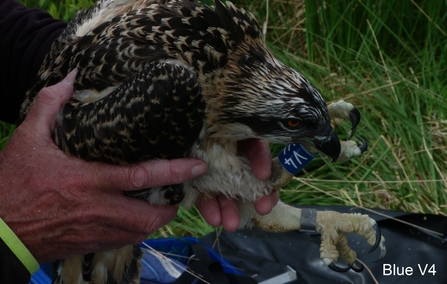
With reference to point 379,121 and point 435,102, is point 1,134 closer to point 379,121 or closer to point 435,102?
point 379,121

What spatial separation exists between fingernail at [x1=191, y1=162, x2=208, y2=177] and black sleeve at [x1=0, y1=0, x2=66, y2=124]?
1102 millimetres

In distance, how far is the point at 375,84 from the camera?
181 inches

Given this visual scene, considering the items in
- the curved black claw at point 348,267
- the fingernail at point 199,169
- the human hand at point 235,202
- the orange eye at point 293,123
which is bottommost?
the curved black claw at point 348,267

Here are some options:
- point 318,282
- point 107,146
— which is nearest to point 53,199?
point 107,146

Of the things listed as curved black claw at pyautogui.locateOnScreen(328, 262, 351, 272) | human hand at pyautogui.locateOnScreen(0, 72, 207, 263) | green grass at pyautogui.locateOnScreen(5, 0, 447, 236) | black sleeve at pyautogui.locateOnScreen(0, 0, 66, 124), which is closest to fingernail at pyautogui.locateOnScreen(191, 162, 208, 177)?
human hand at pyautogui.locateOnScreen(0, 72, 207, 263)

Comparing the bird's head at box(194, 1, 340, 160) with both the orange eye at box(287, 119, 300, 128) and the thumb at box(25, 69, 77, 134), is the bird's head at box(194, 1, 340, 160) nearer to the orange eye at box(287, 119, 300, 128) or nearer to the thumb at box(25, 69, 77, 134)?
the orange eye at box(287, 119, 300, 128)

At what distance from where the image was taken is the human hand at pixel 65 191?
2598mm

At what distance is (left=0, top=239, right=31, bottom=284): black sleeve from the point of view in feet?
8.52

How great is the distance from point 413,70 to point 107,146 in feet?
9.21

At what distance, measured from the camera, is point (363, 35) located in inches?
191

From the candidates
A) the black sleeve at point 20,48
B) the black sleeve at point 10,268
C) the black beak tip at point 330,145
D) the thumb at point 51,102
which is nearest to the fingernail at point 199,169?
the black beak tip at point 330,145

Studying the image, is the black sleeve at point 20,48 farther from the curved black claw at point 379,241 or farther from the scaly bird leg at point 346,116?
the curved black claw at point 379,241

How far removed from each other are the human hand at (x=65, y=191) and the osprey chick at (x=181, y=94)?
0.18 feet

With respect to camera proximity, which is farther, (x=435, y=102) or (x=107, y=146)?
(x=435, y=102)
